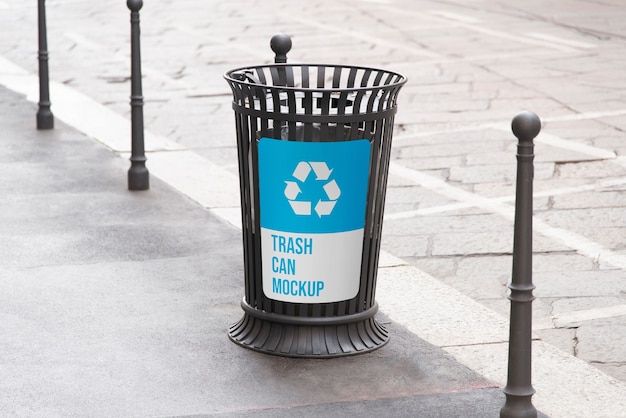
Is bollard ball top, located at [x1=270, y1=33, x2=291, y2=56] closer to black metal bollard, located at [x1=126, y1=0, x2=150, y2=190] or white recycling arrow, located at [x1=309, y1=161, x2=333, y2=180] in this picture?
white recycling arrow, located at [x1=309, y1=161, x2=333, y2=180]

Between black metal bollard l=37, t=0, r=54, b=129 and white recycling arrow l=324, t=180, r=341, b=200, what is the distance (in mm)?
4955

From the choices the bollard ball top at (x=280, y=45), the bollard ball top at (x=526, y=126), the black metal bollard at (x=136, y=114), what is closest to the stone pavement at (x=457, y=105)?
the black metal bollard at (x=136, y=114)

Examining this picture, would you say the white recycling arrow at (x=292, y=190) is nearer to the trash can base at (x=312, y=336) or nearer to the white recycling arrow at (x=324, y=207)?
the white recycling arrow at (x=324, y=207)

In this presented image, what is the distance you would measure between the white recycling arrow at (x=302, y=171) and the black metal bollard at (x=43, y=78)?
4907 mm

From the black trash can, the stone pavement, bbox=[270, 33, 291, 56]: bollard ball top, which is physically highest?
bbox=[270, 33, 291, 56]: bollard ball top

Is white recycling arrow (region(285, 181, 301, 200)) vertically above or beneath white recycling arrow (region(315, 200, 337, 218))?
above

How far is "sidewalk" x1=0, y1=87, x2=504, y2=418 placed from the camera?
13.1 feet

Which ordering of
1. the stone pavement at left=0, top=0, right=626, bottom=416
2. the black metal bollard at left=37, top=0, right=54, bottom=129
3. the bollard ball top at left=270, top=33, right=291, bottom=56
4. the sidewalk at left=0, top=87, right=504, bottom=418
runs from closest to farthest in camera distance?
the sidewalk at left=0, top=87, right=504, bottom=418, the bollard ball top at left=270, top=33, right=291, bottom=56, the stone pavement at left=0, top=0, right=626, bottom=416, the black metal bollard at left=37, top=0, right=54, bottom=129

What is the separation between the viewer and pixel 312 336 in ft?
14.6

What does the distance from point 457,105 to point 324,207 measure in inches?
229

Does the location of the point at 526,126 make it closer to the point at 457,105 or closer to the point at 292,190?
the point at 292,190

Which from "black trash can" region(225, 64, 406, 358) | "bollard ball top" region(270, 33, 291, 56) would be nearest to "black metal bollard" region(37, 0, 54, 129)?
"bollard ball top" region(270, 33, 291, 56)

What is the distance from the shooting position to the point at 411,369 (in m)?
4.33

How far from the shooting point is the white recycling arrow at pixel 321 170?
13.9 feet
